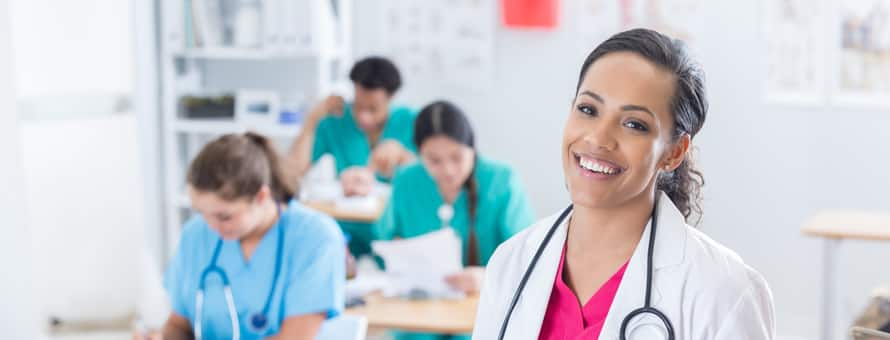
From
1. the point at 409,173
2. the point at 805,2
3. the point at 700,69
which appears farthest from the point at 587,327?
the point at 805,2

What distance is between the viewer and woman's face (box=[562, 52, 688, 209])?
1.16 m

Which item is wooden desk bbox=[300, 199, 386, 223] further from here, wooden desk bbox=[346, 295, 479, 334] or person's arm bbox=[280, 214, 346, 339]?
person's arm bbox=[280, 214, 346, 339]

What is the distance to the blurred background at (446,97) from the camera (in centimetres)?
407

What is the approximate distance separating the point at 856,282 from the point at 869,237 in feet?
3.40

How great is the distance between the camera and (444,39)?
4.77m

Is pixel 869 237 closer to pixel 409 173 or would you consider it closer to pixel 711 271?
pixel 409 173

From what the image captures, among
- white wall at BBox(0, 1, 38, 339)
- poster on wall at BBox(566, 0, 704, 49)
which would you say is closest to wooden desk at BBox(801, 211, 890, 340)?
poster on wall at BBox(566, 0, 704, 49)

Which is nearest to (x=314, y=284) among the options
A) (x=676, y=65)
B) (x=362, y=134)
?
(x=676, y=65)

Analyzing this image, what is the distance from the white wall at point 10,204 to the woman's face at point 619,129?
8.13 ft

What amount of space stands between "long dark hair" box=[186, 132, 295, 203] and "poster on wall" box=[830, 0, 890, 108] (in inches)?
110

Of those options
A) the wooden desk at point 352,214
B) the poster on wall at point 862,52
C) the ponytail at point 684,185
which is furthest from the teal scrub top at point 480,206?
the poster on wall at point 862,52

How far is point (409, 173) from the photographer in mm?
3023

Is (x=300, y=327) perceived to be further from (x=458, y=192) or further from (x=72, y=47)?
(x=72, y=47)

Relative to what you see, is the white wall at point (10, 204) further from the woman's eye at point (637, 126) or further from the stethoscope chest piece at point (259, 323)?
the woman's eye at point (637, 126)
